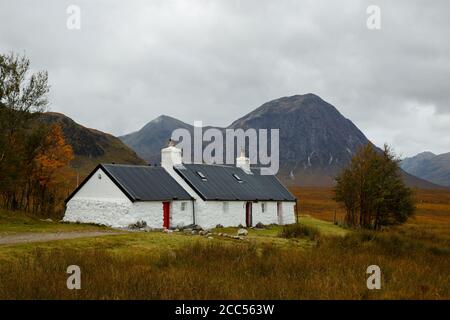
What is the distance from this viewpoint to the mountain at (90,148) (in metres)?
156

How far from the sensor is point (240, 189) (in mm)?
44094

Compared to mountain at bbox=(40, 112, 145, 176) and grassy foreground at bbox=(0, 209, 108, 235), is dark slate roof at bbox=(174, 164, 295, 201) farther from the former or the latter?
mountain at bbox=(40, 112, 145, 176)

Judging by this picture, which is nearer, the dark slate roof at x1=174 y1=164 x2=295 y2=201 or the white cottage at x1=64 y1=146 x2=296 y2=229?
the white cottage at x1=64 y1=146 x2=296 y2=229

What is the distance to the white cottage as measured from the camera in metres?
34.6

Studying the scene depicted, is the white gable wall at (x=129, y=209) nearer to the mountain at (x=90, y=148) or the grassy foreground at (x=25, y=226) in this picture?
the grassy foreground at (x=25, y=226)

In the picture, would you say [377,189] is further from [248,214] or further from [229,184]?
[229,184]

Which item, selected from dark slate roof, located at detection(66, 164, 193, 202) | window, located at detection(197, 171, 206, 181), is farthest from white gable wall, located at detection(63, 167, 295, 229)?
window, located at detection(197, 171, 206, 181)

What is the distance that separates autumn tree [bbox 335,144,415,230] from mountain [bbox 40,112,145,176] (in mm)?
111738

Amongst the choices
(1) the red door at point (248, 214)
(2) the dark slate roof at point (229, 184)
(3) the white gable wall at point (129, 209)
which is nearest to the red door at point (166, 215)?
(3) the white gable wall at point (129, 209)

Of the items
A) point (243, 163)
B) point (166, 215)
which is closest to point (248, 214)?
point (243, 163)
